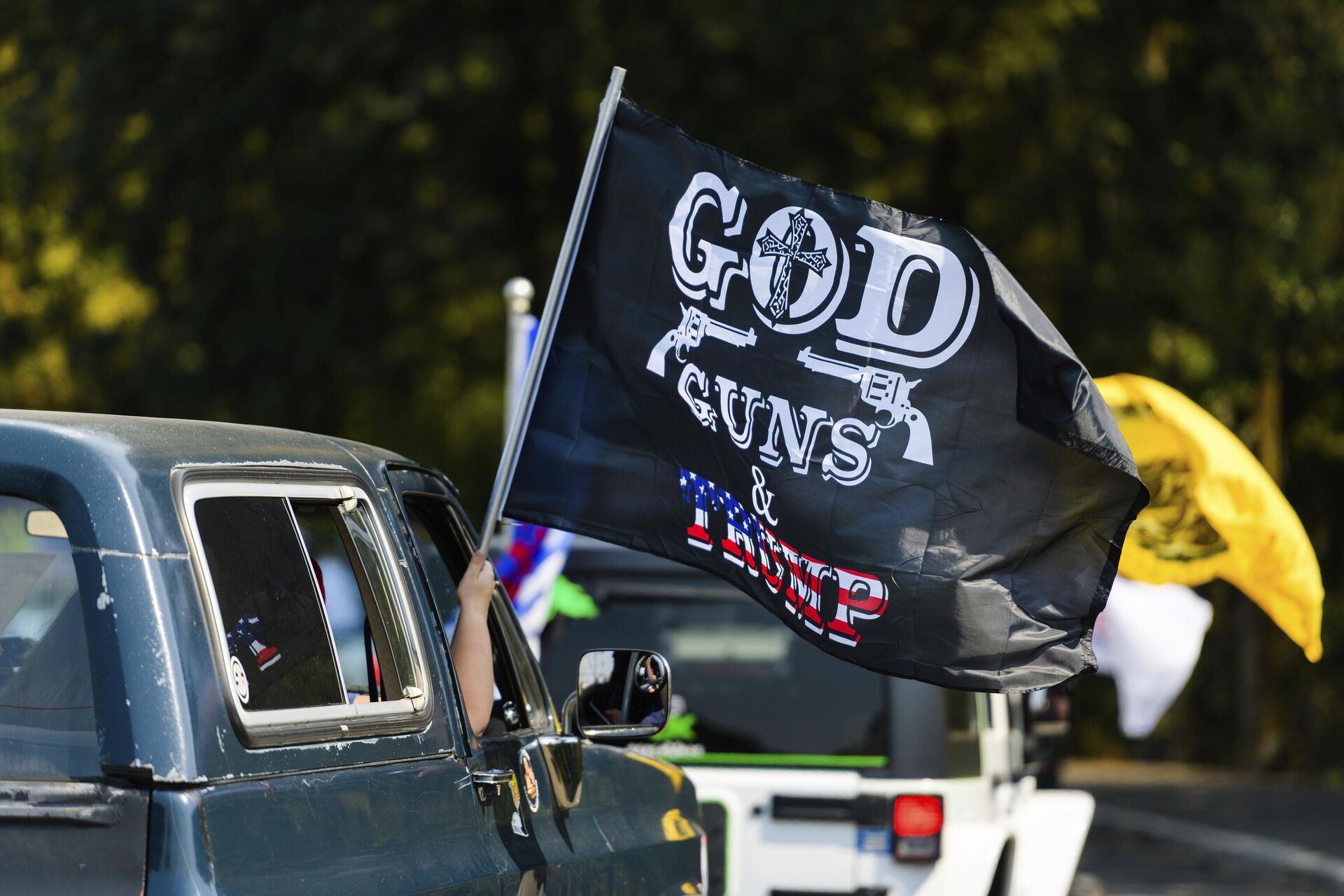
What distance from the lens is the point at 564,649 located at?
6.85 meters

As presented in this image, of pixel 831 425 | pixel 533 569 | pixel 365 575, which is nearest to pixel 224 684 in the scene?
pixel 365 575

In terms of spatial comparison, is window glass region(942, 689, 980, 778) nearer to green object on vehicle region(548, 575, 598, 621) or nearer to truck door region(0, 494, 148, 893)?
green object on vehicle region(548, 575, 598, 621)

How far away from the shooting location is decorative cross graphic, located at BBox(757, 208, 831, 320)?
4.48 m

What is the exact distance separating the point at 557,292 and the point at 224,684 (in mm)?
2057

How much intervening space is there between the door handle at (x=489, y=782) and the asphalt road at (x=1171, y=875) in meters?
8.78

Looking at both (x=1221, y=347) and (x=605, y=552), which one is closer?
(x=605, y=552)

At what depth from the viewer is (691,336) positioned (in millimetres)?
4496

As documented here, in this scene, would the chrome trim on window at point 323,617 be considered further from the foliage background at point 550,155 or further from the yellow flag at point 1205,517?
the foliage background at point 550,155

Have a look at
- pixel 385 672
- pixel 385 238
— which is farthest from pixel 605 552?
pixel 385 238

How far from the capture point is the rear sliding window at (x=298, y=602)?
2752 millimetres

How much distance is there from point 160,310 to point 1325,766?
46.9 feet

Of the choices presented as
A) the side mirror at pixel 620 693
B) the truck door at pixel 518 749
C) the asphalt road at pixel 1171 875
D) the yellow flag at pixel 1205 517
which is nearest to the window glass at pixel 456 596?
the truck door at pixel 518 749

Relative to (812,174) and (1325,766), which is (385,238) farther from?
(1325,766)

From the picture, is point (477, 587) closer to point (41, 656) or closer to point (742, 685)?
point (41, 656)
